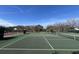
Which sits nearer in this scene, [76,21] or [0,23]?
[0,23]

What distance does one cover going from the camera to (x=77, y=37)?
1562 centimetres

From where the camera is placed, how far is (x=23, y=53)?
7121 millimetres

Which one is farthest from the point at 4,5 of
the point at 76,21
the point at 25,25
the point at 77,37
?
the point at 77,37

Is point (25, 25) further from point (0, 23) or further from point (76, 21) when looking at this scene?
point (76, 21)
